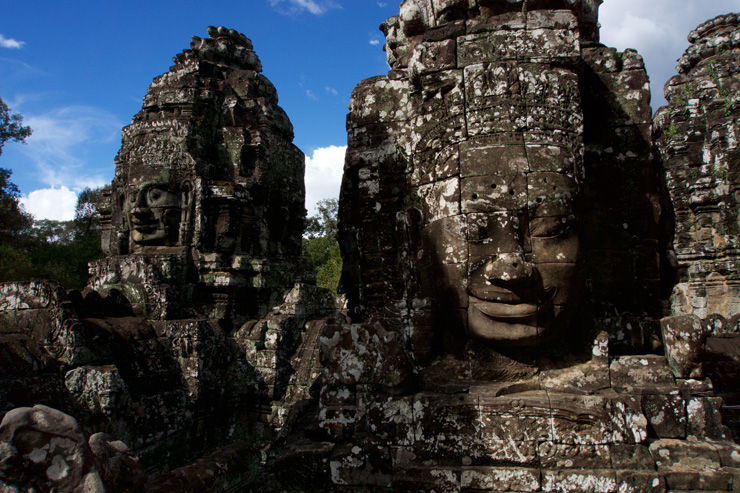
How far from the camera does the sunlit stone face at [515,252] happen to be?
117 inches

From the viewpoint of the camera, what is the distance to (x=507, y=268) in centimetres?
295

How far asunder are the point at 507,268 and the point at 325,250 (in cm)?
2781

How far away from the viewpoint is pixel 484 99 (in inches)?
128

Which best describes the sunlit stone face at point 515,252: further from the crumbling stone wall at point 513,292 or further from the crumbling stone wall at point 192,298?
the crumbling stone wall at point 192,298

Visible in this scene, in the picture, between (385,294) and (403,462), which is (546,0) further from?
(403,462)

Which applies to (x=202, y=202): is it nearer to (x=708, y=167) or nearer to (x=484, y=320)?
(x=484, y=320)

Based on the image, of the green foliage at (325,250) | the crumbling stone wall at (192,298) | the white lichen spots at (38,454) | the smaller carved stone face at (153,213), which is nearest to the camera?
the white lichen spots at (38,454)

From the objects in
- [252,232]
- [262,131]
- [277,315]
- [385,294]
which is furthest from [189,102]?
[385,294]

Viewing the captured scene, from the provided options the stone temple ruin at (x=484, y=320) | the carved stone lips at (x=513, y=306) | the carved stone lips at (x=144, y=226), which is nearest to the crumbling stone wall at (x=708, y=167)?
the stone temple ruin at (x=484, y=320)

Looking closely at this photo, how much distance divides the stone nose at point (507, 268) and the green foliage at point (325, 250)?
1696cm

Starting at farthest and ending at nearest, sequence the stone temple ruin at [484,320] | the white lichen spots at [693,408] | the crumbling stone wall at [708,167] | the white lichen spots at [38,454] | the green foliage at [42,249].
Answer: the green foliage at [42,249] < the crumbling stone wall at [708,167] < the white lichen spots at [693,408] < the stone temple ruin at [484,320] < the white lichen spots at [38,454]

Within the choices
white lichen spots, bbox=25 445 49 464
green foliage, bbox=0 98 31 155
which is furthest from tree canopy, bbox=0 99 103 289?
white lichen spots, bbox=25 445 49 464

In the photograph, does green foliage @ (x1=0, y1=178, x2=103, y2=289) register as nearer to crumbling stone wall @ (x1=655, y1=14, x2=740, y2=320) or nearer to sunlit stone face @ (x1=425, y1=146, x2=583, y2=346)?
sunlit stone face @ (x1=425, y1=146, x2=583, y2=346)

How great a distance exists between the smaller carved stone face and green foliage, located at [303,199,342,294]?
1067 cm
